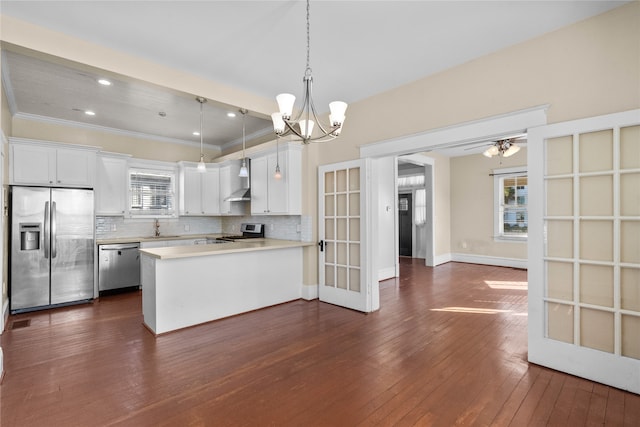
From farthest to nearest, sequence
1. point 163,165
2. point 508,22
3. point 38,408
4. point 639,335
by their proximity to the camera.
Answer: point 163,165, point 508,22, point 639,335, point 38,408

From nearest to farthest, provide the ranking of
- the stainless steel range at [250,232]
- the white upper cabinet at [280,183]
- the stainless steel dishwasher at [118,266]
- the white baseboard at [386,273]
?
1. the white upper cabinet at [280,183]
2. the stainless steel dishwasher at [118,266]
3. the stainless steel range at [250,232]
4. the white baseboard at [386,273]

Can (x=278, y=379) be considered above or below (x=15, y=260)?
below

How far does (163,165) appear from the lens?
19.6 ft

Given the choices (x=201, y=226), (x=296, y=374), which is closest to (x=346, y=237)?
(x=296, y=374)

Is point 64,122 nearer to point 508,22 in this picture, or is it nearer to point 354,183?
point 354,183

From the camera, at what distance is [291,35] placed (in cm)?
265

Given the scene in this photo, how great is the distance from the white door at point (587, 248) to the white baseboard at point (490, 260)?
197 inches

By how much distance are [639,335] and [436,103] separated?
2.66m

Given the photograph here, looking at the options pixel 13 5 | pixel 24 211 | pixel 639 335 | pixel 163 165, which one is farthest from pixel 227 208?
pixel 639 335

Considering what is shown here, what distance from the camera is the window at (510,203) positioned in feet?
23.2

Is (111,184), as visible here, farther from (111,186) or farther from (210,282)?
(210,282)

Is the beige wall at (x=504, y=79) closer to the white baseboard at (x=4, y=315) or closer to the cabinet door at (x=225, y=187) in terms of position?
the cabinet door at (x=225, y=187)

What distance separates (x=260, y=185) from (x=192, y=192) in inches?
79.3

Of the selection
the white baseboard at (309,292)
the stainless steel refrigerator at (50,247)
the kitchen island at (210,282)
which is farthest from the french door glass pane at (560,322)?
the stainless steel refrigerator at (50,247)
